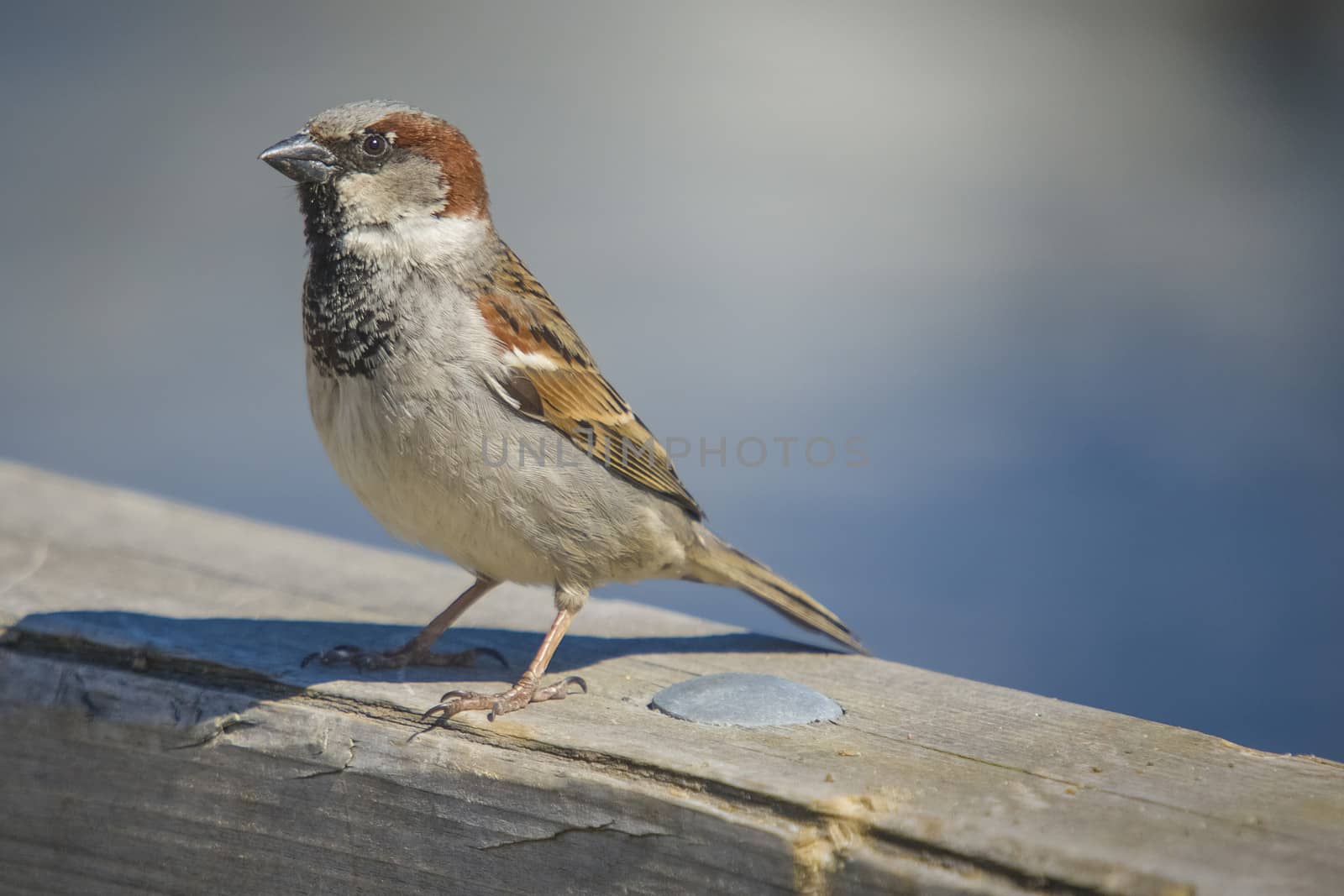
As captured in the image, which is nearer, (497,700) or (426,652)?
(497,700)

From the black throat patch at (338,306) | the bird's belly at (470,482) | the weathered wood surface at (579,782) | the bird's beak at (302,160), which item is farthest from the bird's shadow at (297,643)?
the bird's beak at (302,160)

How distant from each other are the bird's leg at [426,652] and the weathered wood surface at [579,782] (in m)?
0.05

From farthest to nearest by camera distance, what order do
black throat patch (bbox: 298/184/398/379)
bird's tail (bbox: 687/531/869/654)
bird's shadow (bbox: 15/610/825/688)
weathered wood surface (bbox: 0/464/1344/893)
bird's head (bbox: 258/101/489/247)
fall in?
bird's tail (bbox: 687/531/869/654) < bird's head (bbox: 258/101/489/247) < black throat patch (bbox: 298/184/398/379) < bird's shadow (bbox: 15/610/825/688) < weathered wood surface (bbox: 0/464/1344/893)

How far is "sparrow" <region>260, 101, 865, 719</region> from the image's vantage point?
89.2 inches

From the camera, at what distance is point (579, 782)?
5.36 ft

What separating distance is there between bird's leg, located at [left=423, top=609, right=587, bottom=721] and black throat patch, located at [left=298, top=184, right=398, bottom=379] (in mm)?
557

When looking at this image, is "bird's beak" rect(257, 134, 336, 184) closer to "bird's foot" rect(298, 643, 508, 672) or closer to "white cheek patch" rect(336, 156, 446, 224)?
"white cheek patch" rect(336, 156, 446, 224)

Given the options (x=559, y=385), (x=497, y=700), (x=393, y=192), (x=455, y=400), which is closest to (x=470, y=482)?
(x=455, y=400)

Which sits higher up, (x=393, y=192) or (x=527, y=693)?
(x=393, y=192)

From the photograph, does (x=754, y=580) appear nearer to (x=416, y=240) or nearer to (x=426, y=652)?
(x=426, y=652)

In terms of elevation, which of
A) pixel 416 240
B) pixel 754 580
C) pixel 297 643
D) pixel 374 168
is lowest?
pixel 297 643

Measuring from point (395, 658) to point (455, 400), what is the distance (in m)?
0.48

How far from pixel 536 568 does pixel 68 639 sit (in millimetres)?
780

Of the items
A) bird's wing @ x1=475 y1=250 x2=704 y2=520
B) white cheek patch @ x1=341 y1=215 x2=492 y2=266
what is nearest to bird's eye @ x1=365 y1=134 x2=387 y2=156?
white cheek patch @ x1=341 y1=215 x2=492 y2=266
